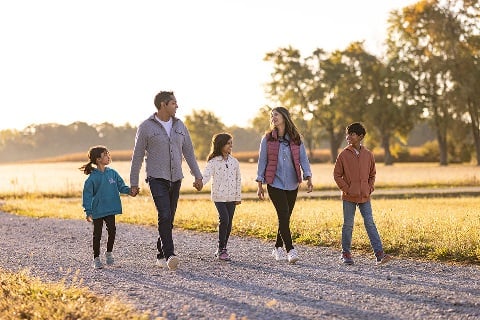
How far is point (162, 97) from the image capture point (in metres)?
8.70

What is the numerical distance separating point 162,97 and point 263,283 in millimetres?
2610

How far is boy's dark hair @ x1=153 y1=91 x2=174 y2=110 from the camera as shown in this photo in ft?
28.5

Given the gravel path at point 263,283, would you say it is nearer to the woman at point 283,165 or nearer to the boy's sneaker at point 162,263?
the boy's sneaker at point 162,263

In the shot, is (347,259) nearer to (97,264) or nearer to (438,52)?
(97,264)

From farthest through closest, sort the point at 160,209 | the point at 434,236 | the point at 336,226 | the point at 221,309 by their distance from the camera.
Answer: the point at 336,226 < the point at 434,236 < the point at 160,209 < the point at 221,309

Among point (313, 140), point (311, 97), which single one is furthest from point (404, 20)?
point (313, 140)

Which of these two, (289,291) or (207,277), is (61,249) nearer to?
(207,277)

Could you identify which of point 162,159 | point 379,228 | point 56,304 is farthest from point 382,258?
point 56,304

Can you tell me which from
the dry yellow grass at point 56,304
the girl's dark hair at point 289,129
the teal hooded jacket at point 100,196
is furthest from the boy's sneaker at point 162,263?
the girl's dark hair at point 289,129

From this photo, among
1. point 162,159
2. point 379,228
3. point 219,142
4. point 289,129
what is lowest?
point 379,228

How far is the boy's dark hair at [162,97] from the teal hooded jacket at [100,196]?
1231 millimetres

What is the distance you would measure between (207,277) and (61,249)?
4141mm

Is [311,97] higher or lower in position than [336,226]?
higher

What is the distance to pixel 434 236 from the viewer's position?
35.4ft
